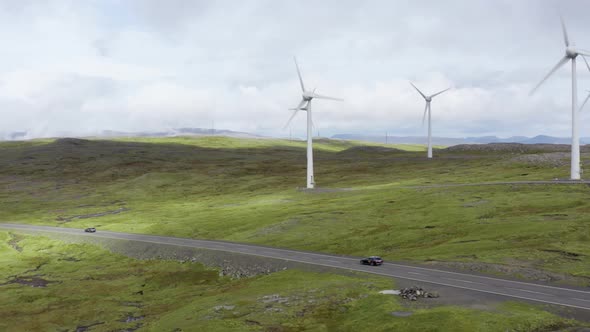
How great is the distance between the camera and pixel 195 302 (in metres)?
82.4

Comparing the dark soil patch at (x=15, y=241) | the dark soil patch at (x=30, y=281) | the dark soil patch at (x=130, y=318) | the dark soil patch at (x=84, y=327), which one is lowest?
the dark soil patch at (x=30, y=281)

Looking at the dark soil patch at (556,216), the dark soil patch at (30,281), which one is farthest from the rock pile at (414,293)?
the dark soil patch at (30,281)

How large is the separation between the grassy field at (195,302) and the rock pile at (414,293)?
1645mm

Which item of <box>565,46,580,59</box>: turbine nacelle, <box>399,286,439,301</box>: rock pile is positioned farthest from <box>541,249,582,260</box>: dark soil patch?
<box>565,46,580,59</box>: turbine nacelle

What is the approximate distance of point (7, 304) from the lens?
93438 millimetres

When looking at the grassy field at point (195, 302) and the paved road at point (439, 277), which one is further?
the paved road at point (439, 277)

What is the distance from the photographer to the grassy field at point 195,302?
2202 inches

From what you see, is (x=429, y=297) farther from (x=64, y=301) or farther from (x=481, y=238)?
(x=64, y=301)

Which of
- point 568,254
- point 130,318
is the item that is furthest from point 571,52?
point 130,318

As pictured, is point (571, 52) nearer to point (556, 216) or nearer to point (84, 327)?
point (556, 216)

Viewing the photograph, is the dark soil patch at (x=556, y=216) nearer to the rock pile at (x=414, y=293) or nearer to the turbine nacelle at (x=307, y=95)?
the rock pile at (x=414, y=293)

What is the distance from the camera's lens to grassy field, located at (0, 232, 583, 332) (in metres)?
55.9

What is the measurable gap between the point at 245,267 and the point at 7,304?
45.0 meters

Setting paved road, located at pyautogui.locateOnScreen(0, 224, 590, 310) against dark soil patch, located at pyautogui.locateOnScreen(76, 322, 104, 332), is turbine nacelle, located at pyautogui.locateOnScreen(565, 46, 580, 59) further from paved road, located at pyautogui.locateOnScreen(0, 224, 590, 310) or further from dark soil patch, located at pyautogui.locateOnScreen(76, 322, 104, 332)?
dark soil patch, located at pyautogui.locateOnScreen(76, 322, 104, 332)
